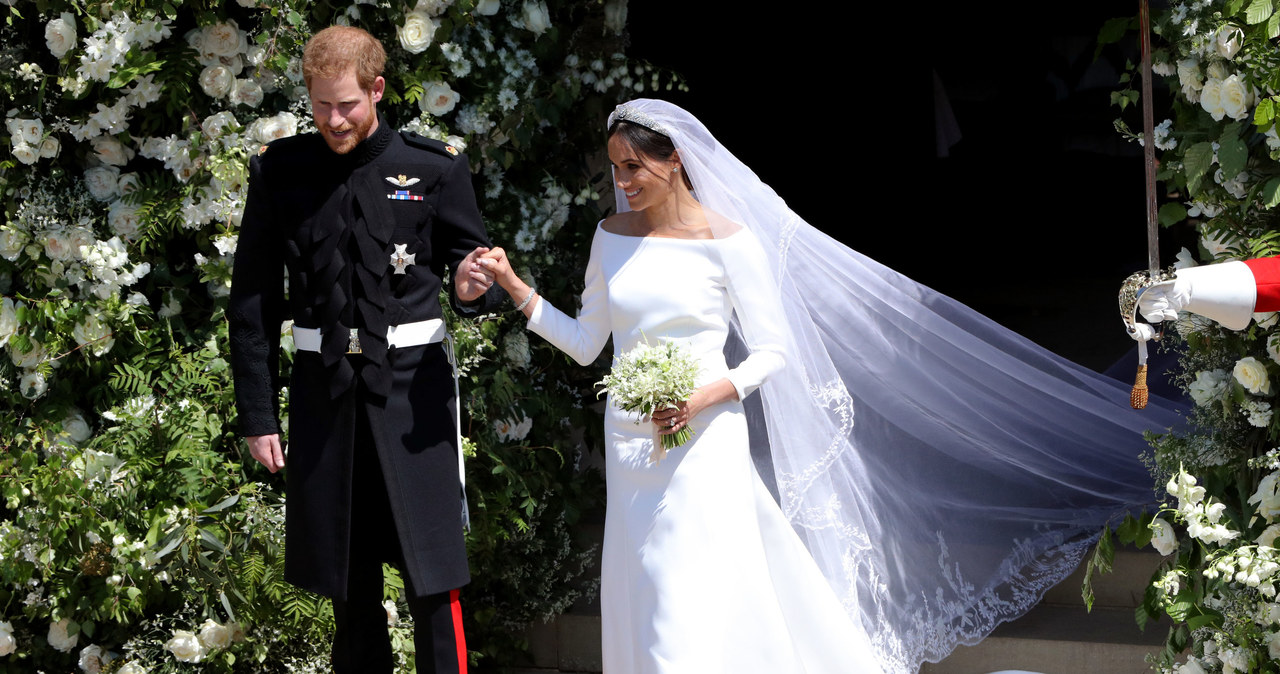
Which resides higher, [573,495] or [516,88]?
[516,88]

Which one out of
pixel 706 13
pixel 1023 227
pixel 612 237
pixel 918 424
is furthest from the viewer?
pixel 1023 227

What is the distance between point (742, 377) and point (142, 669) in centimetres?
212

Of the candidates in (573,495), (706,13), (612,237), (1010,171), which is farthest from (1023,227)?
(612,237)

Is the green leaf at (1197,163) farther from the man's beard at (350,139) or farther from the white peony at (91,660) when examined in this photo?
the white peony at (91,660)

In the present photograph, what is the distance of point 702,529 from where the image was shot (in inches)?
126

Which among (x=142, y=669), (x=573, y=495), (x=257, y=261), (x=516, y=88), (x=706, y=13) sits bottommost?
(x=142, y=669)

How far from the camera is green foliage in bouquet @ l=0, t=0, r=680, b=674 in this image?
381 cm

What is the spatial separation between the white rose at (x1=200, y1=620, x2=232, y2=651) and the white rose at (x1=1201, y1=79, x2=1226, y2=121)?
3.14 metres

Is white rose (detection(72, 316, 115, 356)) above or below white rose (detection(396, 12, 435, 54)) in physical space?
below

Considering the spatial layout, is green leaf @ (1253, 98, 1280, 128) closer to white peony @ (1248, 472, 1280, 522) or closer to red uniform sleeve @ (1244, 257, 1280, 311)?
red uniform sleeve @ (1244, 257, 1280, 311)

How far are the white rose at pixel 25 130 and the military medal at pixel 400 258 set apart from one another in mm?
1556

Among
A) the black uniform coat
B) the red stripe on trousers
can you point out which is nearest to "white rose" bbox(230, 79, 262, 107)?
the black uniform coat

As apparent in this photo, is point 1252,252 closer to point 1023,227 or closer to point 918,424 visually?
Result: point 918,424

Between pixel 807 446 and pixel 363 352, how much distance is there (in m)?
1.22
